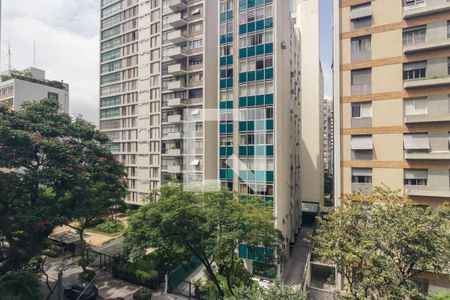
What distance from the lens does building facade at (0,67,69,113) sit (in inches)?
1944

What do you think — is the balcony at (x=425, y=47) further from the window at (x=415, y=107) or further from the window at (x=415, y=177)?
the window at (x=415, y=177)

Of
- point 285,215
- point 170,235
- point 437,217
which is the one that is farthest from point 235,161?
point 437,217

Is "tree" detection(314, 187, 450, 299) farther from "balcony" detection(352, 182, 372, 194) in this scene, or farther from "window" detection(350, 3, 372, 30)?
"window" detection(350, 3, 372, 30)

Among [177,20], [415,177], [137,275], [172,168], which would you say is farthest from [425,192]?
[177,20]

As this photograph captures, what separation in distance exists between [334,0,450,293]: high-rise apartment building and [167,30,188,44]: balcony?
871 inches

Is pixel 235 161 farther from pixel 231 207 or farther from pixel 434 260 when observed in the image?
pixel 434 260

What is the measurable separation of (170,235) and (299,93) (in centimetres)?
3620

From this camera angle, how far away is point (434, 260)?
40.5 ft

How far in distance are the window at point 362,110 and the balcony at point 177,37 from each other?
25.9 meters

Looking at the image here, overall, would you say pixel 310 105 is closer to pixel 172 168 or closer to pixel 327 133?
pixel 172 168

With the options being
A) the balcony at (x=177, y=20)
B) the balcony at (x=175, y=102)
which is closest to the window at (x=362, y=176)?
the balcony at (x=175, y=102)

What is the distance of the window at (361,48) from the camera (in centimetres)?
2020

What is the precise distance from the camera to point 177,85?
36375 mm

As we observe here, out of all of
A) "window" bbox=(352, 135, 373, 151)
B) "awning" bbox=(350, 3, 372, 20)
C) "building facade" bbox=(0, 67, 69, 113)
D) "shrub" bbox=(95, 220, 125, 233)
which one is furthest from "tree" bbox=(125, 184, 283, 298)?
"building facade" bbox=(0, 67, 69, 113)
